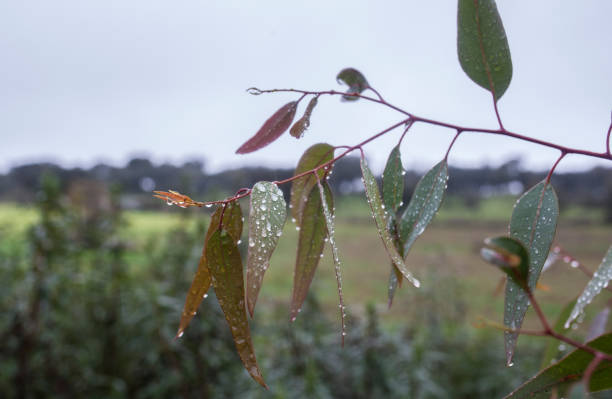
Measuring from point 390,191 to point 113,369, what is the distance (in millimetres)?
1811

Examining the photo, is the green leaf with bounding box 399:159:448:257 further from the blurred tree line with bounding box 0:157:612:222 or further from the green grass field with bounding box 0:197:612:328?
the blurred tree line with bounding box 0:157:612:222

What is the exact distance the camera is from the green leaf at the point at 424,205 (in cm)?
40

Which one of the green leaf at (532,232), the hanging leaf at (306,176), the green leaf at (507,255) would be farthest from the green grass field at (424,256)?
the green leaf at (507,255)

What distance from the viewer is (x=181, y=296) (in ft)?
5.90

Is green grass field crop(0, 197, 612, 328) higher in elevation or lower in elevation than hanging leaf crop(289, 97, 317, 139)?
lower

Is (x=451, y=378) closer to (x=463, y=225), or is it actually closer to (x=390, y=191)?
(x=390, y=191)

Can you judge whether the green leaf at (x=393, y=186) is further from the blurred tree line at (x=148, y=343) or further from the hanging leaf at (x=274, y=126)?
the blurred tree line at (x=148, y=343)

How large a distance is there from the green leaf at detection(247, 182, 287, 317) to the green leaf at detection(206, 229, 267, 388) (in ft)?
0.07

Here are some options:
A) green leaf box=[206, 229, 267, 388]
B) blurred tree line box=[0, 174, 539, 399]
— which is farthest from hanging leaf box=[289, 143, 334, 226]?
blurred tree line box=[0, 174, 539, 399]

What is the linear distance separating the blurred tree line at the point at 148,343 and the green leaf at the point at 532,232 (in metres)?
1.14

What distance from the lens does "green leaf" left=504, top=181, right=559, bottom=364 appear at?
35cm

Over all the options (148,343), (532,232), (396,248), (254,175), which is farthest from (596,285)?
(148,343)

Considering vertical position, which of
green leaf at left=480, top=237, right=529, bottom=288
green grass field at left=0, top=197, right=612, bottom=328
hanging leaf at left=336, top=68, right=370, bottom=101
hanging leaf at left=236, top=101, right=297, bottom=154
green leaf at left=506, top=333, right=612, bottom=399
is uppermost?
hanging leaf at left=336, top=68, right=370, bottom=101

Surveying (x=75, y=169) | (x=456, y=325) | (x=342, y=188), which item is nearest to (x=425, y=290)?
(x=456, y=325)
